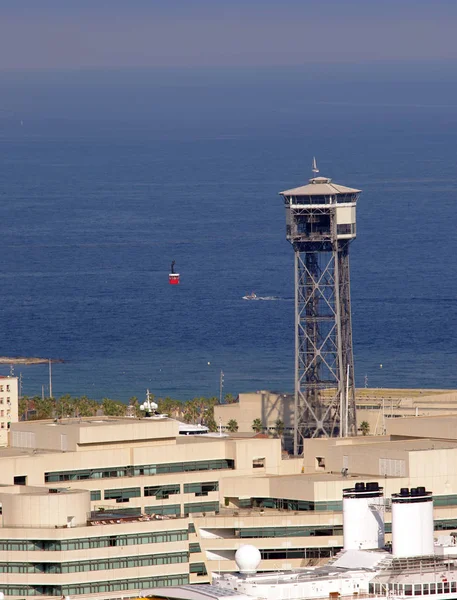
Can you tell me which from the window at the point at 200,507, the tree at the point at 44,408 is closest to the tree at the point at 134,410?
the tree at the point at 44,408

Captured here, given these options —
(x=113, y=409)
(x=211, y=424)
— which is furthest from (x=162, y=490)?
(x=113, y=409)

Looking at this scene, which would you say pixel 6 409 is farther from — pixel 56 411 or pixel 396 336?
pixel 396 336

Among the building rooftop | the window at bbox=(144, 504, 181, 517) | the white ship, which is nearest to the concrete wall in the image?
the window at bbox=(144, 504, 181, 517)

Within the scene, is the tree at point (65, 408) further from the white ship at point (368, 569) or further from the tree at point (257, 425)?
the white ship at point (368, 569)

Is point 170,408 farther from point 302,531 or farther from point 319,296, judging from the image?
point 302,531

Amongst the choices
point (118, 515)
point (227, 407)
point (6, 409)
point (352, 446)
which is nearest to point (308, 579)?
point (118, 515)
